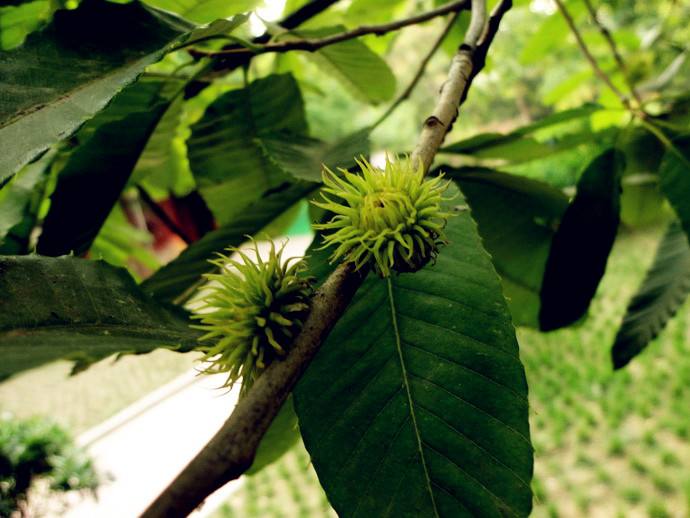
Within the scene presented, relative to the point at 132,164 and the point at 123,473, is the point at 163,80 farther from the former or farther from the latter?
the point at 123,473

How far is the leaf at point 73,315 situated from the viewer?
1.46 feet

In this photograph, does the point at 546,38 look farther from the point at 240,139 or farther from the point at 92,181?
the point at 92,181

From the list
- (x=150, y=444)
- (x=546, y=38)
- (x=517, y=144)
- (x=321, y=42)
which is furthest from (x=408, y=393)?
(x=150, y=444)

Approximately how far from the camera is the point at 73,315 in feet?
1.77

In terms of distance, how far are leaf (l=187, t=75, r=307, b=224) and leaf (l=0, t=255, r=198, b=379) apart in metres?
0.65

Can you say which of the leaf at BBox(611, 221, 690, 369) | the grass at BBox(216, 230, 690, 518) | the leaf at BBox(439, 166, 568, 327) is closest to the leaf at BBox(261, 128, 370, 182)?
the leaf at BBox(439, 166, 568, 327)

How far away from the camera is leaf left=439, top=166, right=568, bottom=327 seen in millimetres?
1195

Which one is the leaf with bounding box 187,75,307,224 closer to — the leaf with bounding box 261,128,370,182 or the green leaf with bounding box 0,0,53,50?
the leaf with bounding box 261,128,370,182

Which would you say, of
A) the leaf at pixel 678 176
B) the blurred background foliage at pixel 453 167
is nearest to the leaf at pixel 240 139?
the blurred background foliage at pixel 453 167

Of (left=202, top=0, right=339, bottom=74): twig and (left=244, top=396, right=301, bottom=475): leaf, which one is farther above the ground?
(left=202, top=0, right=339, bottom=74): twig

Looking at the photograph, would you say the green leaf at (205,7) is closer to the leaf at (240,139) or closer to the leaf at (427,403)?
the leaf at (240,139)

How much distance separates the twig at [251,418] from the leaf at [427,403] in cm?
17

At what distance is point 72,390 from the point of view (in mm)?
8930

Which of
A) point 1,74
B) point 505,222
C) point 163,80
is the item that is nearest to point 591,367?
point 505,222
